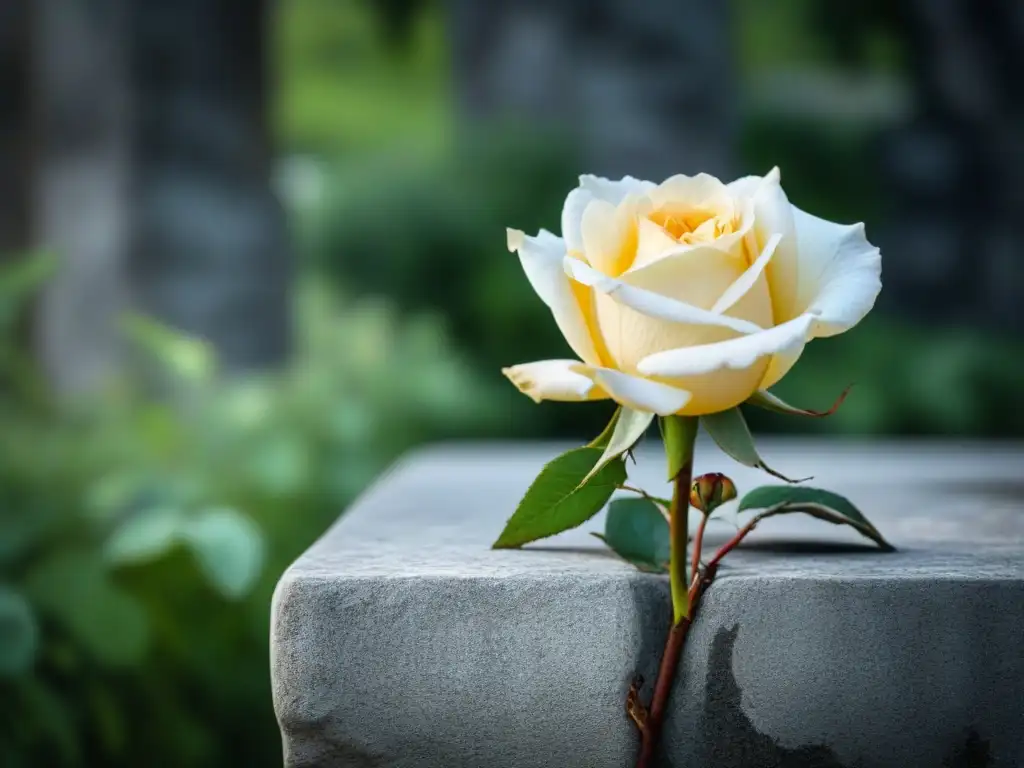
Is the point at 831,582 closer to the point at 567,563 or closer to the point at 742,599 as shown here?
Answer: the point at 742,599

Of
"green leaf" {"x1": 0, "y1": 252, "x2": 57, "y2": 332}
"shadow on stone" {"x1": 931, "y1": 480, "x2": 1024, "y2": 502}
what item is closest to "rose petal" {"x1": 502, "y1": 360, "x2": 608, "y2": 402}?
"shadow on stone" {"x1": 931, "y1": 480, "x2": 1024, "y2": 502}

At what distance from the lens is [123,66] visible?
2.99 metres

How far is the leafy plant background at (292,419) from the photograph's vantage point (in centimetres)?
167

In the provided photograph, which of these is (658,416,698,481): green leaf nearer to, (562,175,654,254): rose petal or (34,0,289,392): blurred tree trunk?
(562,175,654,254): rose petal

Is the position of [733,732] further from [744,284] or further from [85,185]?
[85,185]

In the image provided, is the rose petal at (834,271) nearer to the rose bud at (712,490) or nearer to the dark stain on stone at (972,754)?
the rose bud at (712,490)

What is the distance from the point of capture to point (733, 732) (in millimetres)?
729

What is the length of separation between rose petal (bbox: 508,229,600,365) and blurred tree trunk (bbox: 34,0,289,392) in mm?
2408

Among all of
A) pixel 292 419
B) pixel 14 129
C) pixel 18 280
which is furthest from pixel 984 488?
pixel 14 129

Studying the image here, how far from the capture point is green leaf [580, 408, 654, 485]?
0.69 metres

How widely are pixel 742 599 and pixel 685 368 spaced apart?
0.54 feet

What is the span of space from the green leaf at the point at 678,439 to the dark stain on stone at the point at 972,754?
24 cm

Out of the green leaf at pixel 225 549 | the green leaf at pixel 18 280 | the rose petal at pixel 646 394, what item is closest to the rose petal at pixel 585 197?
the rose petal at pixel 646 394

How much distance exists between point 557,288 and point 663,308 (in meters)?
0.10
